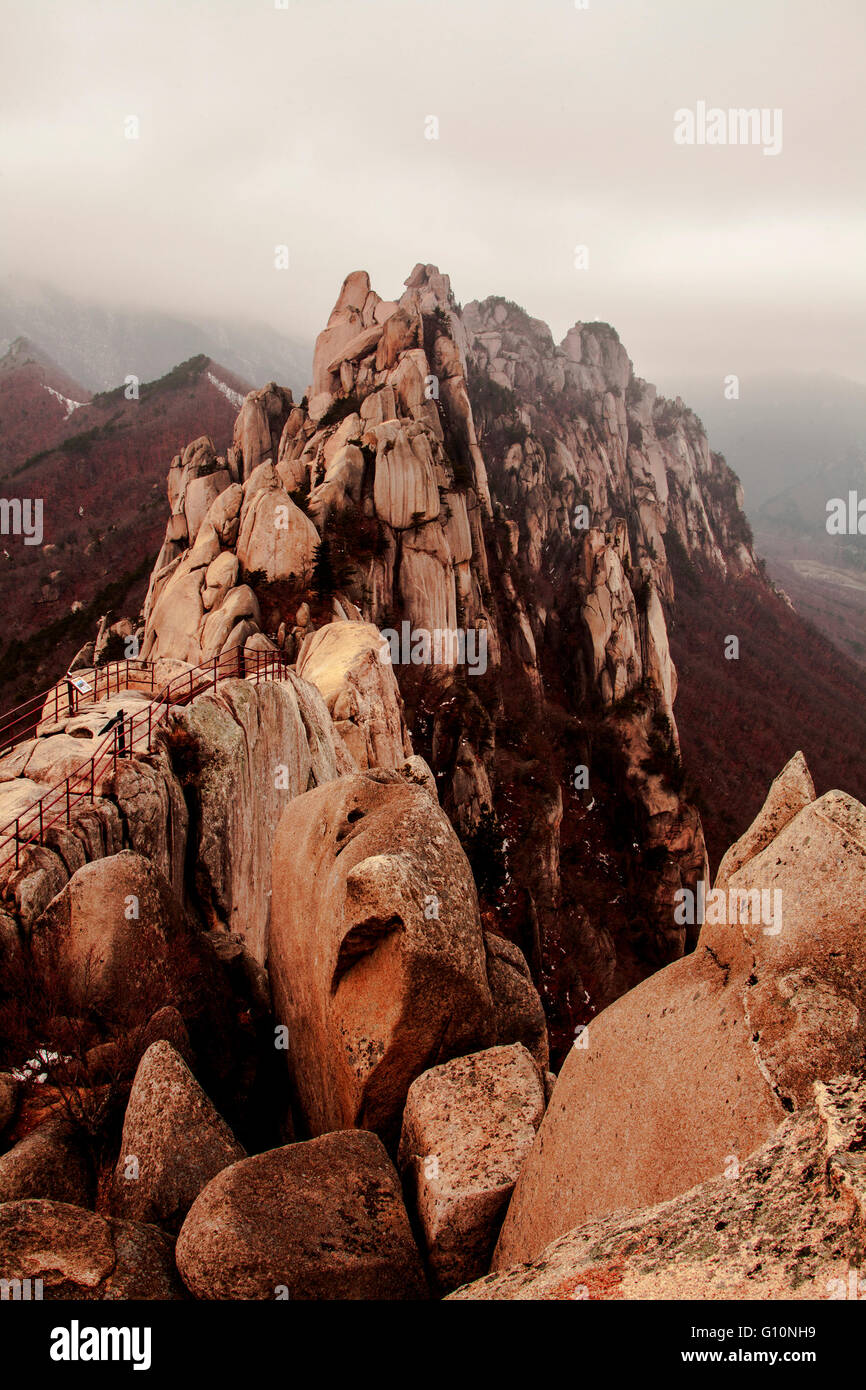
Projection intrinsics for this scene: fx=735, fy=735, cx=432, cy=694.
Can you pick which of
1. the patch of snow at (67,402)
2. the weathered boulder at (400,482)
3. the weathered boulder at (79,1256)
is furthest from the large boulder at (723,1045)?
the patch of snow at (67,402)

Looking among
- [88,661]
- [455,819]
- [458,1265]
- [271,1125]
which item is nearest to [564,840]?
[455,819]

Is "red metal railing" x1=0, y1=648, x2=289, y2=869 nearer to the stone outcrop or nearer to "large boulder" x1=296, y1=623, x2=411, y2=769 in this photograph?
the stone outcrop

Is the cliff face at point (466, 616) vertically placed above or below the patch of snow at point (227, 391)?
below

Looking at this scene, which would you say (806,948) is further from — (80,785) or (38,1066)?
(80,785)

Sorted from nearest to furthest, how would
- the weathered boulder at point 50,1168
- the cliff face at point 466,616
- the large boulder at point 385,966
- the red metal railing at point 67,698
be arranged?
the weathered boulder at point 50,1168 → the large boulder at point 385,966 → the red metal railing at point 67,698 → the cliff face at point 466,616

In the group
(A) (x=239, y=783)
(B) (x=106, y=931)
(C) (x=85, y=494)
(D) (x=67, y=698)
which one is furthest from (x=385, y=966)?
(C) (x=85, y=494)

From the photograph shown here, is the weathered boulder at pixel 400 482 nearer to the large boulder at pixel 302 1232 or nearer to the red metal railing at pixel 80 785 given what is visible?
the red metal railing at pixel 80 785

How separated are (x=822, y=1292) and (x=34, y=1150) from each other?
7.30 metres

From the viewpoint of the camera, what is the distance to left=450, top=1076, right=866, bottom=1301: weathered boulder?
342cm

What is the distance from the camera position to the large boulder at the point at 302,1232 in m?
5.53

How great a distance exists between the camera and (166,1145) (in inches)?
286

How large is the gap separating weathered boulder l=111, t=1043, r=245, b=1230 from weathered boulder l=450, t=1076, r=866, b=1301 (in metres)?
3.81

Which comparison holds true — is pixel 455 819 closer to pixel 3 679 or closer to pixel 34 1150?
pixel 34 1150

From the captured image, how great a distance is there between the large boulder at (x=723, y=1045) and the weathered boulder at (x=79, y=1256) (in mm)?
2780
